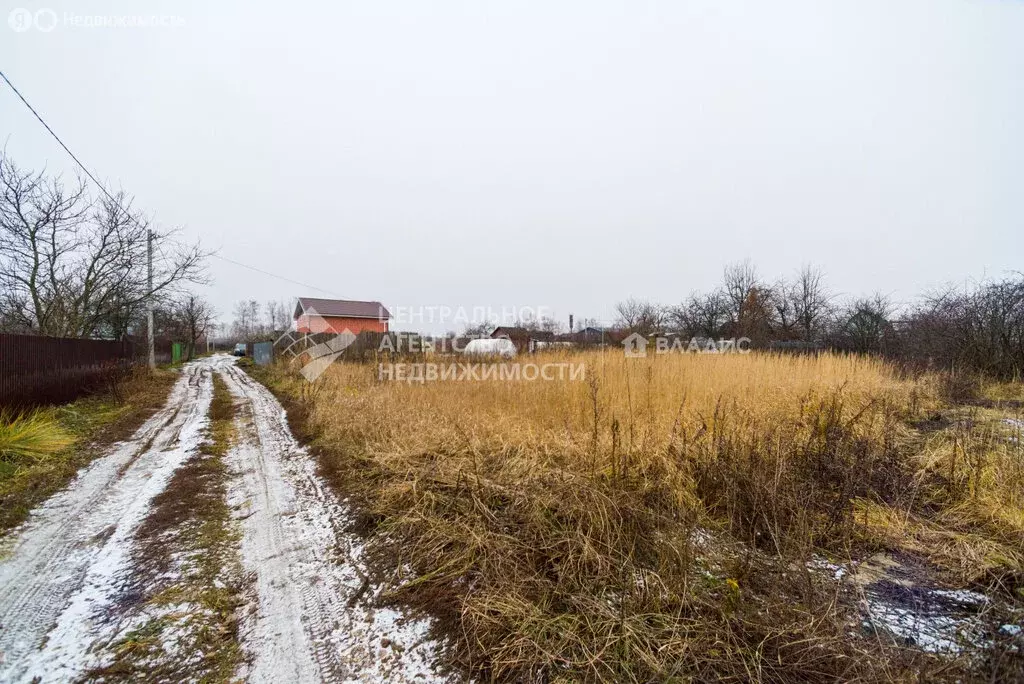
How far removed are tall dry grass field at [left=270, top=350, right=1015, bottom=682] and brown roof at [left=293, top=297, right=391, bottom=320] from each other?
34.2 meters

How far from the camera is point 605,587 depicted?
2199 mm

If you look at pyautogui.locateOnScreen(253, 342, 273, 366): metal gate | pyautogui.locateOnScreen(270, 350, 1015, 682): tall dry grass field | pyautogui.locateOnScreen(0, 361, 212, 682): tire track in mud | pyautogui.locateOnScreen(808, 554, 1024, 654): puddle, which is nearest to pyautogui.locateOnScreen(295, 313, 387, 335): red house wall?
pyautogui.locateOnScreen(253, 342, 273, 366): metal gate

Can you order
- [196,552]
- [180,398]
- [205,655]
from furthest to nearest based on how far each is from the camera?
1. [180,398]
2. [196,552]
3. [205,655]

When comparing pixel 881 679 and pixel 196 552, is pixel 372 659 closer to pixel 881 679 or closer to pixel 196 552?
pixel 196 552

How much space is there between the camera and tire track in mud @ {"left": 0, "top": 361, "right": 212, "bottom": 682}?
207 centimetres

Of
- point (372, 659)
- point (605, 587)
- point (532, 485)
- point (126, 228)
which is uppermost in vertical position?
point (126, 228)

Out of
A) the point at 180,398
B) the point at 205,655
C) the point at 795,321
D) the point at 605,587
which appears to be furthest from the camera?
the point at 795,321

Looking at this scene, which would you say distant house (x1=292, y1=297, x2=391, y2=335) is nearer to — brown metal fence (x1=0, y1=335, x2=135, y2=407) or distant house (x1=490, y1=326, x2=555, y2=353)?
brown metal fence (x1=0, y1=335, x2=135, y2=407)

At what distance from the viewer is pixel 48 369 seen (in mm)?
8430

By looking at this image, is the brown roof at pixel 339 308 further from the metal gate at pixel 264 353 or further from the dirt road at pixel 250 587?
the dirt road at pixel 250 587

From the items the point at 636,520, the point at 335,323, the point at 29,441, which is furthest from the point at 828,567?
the point at 335,323

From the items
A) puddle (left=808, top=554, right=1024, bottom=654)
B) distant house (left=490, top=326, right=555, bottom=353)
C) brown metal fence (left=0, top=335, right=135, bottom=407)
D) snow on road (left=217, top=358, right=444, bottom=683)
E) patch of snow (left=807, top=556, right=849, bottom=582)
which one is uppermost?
distant house (left=490, top=326, right=555, bottom=353)

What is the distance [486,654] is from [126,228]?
1929cm

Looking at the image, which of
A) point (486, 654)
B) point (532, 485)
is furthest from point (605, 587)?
point (532, 485)
